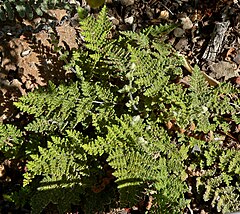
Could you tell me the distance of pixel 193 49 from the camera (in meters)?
3.55

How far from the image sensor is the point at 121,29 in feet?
11.6

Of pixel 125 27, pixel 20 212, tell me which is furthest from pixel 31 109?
pixel 125 27

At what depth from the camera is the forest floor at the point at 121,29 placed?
129 inches

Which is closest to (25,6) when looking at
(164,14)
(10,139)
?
(10,139)

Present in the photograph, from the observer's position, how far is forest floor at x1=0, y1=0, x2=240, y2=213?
3.29 meters

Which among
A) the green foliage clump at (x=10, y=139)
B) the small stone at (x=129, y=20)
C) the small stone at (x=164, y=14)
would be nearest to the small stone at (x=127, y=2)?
the small stone at (x=129, y=20)

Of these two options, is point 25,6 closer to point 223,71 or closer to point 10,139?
point 10,139

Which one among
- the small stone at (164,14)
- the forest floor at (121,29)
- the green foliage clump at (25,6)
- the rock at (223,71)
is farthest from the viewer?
the small stone at (164,14)

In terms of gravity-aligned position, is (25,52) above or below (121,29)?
below

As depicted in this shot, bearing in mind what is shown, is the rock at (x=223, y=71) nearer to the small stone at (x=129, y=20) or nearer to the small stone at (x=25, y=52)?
the small stone at (x=129, y=20)

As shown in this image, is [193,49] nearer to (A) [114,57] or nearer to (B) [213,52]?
(B) [213,52]

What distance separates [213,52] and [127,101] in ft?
2.94

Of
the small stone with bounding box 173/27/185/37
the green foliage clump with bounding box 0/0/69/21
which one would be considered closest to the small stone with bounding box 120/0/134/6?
the small stone with bounding box 173/27/185/37

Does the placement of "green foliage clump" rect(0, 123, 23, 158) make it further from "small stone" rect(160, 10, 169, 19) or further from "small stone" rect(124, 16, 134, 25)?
"small stone" rect(160, 10, 169, 19)
